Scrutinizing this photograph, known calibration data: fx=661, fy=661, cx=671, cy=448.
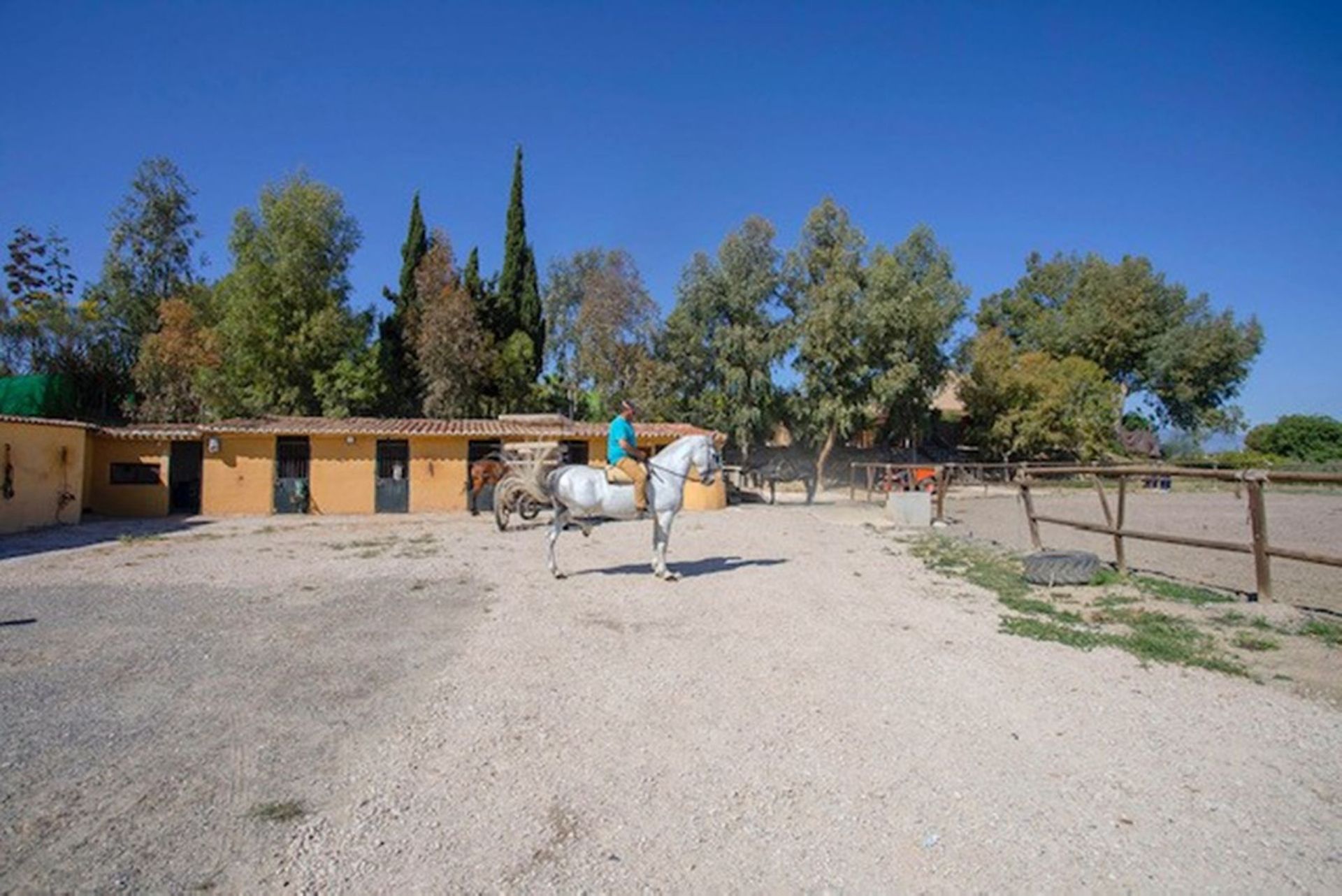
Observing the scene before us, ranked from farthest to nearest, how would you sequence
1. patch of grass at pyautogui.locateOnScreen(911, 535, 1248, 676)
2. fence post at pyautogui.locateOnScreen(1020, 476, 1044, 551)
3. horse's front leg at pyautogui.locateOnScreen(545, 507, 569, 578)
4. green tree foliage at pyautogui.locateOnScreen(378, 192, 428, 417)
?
green tree foliage at pyautogui.locateOnScreen(378, 192, 428, 417)
fence post at pyautogui.locateOnScreen(1020, 476, 1044, 551)
horse's front leg at pyautogui.locateOnScreen(545, 507, 569, 578)
patch of grass at pyautogui.locateOnScreen(911, 535, 1248, 676)

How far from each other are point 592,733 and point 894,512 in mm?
14198

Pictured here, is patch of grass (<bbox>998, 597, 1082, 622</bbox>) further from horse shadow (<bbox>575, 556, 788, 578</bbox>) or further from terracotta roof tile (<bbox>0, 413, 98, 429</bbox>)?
terracotta roof tile (<bbox>0, 413, 98, 429</bbox>)

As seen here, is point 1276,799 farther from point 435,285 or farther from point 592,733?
point 435,285

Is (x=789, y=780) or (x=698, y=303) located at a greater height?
(x=698, y=303)

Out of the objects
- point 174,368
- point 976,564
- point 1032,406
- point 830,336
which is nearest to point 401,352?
point 174,368

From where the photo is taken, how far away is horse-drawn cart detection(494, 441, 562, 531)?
10328 millimetres

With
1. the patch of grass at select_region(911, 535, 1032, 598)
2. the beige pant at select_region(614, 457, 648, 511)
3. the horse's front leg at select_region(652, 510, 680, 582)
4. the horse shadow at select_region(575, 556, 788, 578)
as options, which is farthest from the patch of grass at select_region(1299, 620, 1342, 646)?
the beige pant at select_region(614, 457, 648, 511)

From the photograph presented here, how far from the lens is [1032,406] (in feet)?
119

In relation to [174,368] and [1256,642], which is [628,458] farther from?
[174,368]

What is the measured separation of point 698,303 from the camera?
32.7 m

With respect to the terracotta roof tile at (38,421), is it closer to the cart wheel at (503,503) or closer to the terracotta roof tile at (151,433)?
the terracotta roof tile at (151,433)

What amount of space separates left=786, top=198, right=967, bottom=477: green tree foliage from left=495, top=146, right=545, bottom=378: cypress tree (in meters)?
12.9

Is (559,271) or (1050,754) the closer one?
(1050,754)

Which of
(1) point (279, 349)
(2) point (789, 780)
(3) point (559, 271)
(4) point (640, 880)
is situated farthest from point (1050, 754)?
(3) point (559, 271)
